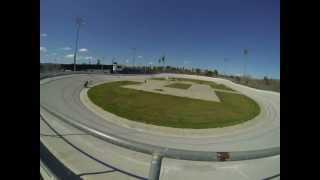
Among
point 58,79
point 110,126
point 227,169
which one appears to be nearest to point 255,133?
point 110,126

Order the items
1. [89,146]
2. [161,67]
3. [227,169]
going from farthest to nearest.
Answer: [161,67]
[89,146]
[227,169]

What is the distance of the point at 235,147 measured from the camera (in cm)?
810

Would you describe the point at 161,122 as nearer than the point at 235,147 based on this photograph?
No

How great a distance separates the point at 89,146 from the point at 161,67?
251ft
